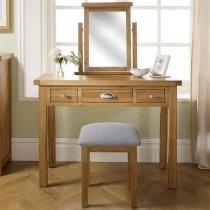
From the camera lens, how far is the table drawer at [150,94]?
10.7ft

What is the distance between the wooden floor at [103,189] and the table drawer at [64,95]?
62 cm

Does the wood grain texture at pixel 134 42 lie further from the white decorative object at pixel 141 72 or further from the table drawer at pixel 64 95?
the table drawer at pixel 64 95

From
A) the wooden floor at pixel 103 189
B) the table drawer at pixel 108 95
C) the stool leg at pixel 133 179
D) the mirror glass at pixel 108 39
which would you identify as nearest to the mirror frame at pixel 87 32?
the mirror glass at pixel 108 39

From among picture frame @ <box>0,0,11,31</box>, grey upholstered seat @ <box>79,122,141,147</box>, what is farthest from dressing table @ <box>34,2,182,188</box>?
picture frame @ <box>0,0,11,31</box>

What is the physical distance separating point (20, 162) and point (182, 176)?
4.55ft

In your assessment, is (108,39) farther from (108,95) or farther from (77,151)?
(77,151)

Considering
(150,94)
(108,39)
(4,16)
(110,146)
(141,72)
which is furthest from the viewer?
(4,16)

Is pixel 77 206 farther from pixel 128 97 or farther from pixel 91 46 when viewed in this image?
pixel 91 46

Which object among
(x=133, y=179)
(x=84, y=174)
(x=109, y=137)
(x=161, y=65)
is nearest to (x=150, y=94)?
(x=161, y=65)

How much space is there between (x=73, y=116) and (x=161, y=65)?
95cm

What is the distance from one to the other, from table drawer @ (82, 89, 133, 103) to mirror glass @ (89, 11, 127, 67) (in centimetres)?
51

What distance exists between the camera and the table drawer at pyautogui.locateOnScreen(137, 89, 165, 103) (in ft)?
10.7

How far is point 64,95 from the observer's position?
327 centimetres

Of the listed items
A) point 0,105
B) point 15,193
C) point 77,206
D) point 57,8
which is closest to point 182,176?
point 77,206
